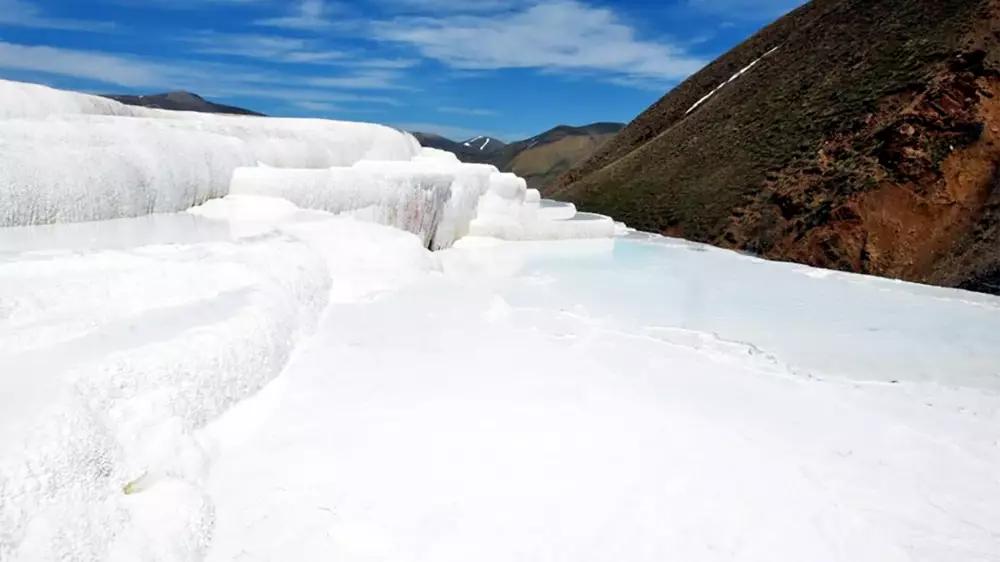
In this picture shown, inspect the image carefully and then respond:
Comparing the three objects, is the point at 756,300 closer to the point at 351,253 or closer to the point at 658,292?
the point at 658,292

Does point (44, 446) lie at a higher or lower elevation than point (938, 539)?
higher

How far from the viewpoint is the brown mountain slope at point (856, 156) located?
45.0ft

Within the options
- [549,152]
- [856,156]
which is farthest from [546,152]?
[856,156]

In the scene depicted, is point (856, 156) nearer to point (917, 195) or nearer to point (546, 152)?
point (917, 195)

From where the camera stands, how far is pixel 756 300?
8617 mm

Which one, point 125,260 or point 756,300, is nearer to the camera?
point 125,260

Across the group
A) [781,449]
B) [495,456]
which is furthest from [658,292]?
[495,456]

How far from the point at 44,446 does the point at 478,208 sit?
11839 millimetres

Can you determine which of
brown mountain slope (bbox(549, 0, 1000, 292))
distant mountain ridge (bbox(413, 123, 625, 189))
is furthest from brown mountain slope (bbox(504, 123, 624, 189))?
brown mountain slope (bbox(549, 0, 1000, 292))

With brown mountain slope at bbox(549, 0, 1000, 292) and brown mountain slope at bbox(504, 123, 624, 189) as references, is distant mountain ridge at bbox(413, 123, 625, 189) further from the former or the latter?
brown mountain slope at bbox(549, 0, 1000, 292)

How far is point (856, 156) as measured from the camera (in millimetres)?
16047

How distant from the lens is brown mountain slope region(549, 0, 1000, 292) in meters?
13.7

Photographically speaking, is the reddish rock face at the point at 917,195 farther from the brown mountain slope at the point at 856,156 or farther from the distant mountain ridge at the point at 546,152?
the distant mountain ridge at the point at 546,152

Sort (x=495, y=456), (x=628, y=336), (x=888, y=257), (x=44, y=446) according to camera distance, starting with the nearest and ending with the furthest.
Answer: (x=44, y=446), (x=495, y=456), (x=628, y=336), (x=888, y=257)
